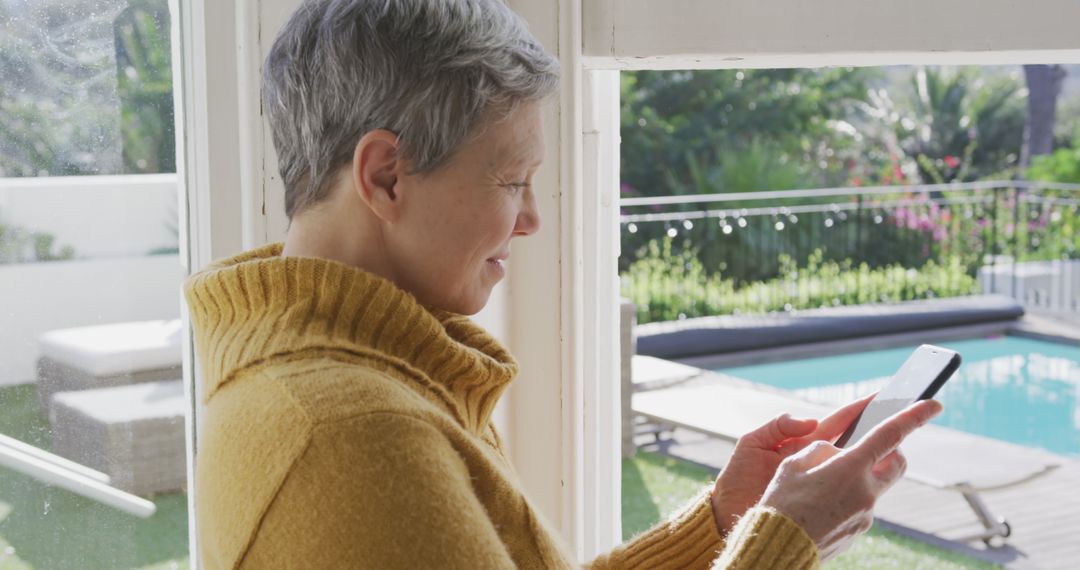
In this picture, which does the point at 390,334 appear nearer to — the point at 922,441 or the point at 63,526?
the point at 63,526

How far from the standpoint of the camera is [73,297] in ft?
4.06

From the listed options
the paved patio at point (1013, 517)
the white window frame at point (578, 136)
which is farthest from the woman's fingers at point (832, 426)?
the paved patio at point (1013, 517)

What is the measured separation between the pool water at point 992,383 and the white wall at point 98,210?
5.34 meters

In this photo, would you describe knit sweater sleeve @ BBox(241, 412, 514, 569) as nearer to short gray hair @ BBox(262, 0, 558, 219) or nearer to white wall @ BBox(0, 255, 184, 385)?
short gray hair @ BBox(262, 0, 558, 219)

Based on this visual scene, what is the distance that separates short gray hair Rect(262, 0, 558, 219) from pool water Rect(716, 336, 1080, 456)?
5.66 m

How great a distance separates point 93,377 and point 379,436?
604mm

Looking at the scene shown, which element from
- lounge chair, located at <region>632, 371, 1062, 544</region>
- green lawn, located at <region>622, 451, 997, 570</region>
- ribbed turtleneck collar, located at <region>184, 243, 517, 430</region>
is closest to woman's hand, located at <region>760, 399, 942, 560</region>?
ribbed turtleneck collar, located at <region>184, 243, 517, 430</region>

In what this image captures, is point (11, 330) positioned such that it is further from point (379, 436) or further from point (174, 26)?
point (379, 436)

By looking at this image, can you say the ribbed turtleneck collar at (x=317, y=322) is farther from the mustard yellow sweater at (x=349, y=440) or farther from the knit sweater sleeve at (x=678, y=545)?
the knit sweater sleeve at (x=678, y=545)

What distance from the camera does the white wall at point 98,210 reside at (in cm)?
118

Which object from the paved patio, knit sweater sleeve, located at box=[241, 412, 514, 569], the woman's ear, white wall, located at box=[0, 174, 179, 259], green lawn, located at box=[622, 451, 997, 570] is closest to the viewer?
knit sweater sleeve, located at box=[241, 412, 514, 569]

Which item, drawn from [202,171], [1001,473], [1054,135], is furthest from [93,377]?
[1054,135]

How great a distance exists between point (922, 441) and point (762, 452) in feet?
11.9

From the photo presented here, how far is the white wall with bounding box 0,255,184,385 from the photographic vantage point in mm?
1192
